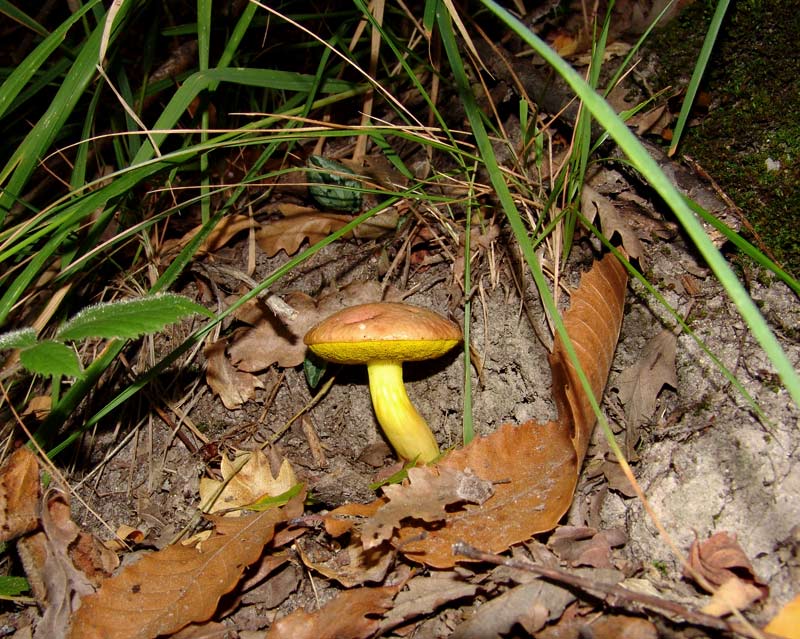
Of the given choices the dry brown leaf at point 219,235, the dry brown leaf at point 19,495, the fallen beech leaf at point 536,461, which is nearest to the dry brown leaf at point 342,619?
the fallen beech leaf at point 536,461

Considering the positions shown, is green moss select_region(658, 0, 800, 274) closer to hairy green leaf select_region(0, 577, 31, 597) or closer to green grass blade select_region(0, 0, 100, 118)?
green grass blade select_region(0, 0, 100, 118)

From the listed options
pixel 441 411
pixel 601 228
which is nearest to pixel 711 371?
pixel 601 228

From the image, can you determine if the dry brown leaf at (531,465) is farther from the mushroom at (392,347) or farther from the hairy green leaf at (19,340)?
the hairy green leaf at (19,340)

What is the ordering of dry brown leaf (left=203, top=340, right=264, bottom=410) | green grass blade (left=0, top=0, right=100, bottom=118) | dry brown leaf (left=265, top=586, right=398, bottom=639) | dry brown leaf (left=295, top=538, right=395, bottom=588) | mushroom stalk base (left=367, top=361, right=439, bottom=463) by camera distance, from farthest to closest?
1. dry brown leaf (left=203, top=340, right=264, bottom=410)
2. mushroom stalk base (left=367, top=361, right=439, bottom=463)
3. green grass blade (left=0, top=0, right=100, bottom=118)
4. dry brown leaf (left=295, top=538, right=395, bottom=588)
5. dry brown leaf (left=265, top=586, right=398, bottom=639)

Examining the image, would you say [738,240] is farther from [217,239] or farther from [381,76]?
[217,239]

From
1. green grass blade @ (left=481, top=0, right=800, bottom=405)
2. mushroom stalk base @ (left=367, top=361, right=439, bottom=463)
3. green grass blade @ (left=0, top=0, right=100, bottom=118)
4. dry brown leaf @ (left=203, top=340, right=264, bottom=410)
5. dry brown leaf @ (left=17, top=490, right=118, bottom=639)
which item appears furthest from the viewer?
dry brown leaf @ (left=203, top=340, right=264, bottom=410)

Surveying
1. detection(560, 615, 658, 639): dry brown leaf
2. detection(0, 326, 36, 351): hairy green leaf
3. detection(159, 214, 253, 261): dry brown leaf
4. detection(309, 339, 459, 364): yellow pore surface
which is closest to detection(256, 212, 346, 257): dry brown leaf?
detection(159, 214, 253, 261): dry brown leaf
